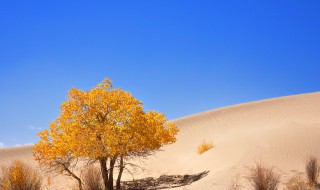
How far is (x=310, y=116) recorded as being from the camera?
3647cm

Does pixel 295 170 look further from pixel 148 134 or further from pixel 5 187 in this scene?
pixel 5 187

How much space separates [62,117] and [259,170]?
8.62m

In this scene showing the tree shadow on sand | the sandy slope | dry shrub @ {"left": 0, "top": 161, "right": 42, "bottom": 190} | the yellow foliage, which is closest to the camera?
dry shrub @ {"left": 0, "top": 161, "right": 42, "bottom": 190}

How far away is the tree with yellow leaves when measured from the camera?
15.0 meters

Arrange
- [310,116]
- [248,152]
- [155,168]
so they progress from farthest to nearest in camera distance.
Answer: [310,116] < [155,168] < [248,152]

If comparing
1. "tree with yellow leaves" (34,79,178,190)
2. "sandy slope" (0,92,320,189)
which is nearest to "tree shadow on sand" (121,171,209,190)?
"sandy slope" (0,92,320,189)

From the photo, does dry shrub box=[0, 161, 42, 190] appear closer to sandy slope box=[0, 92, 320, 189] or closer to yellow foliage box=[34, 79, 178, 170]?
yellow foliage box=[34, 79, 178, 170]

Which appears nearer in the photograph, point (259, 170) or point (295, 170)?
point (259, 170)

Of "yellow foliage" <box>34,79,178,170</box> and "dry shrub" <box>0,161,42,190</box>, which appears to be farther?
"yellow foliage" <box>34,79,178,170</box>

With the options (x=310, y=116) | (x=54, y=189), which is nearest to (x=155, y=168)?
(x=54, y=189)

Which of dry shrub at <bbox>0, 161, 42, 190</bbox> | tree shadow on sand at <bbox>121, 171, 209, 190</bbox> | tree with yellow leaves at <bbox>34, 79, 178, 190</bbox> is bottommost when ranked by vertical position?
tree shadow on sand at <bbox>121, 171, 209, 190</bbox>

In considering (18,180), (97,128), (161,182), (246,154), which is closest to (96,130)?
(97,128)

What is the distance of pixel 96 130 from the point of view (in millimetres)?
15172

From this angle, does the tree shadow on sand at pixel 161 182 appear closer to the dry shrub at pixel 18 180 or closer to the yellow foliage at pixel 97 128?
the yellow foliage at pixel 97 128
